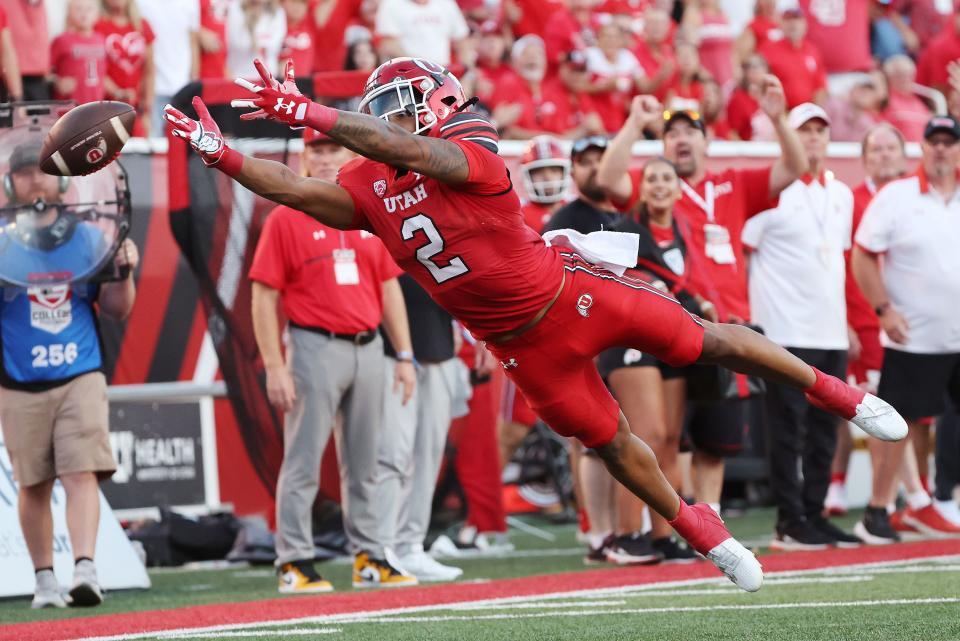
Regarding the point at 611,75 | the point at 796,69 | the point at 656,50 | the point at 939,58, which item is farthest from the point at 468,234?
the point at 939,58

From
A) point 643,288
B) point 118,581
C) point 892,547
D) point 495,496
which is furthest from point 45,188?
point 892,547

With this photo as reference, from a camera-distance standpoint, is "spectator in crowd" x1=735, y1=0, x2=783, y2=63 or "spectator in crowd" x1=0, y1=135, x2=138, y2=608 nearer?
"spectator in crowd" x1=0, y1=135, x2=138, y2=608

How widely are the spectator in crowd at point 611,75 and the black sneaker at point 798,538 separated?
5.54m

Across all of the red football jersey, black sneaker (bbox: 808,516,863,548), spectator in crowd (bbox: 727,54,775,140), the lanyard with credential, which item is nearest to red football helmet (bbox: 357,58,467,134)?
the red football jersey

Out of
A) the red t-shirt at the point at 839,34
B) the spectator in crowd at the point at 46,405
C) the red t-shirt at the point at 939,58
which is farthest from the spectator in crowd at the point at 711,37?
the spectator in crowd at the point at 46,405

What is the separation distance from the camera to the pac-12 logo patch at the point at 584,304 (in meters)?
5.59

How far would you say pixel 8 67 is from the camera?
9977 mm

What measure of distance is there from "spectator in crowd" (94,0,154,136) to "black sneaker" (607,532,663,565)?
492cm

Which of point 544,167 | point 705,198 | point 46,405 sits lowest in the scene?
point 46,405

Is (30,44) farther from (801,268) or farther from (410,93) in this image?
(410,93)

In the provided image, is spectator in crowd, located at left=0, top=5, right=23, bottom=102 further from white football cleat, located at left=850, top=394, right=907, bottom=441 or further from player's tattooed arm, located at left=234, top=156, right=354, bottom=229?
white football cleat, located at left=850, top=394, right=907, bottom=441

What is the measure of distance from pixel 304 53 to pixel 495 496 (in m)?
4.38

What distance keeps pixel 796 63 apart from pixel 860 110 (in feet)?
2.47

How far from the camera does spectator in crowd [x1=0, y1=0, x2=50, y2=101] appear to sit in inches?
406
